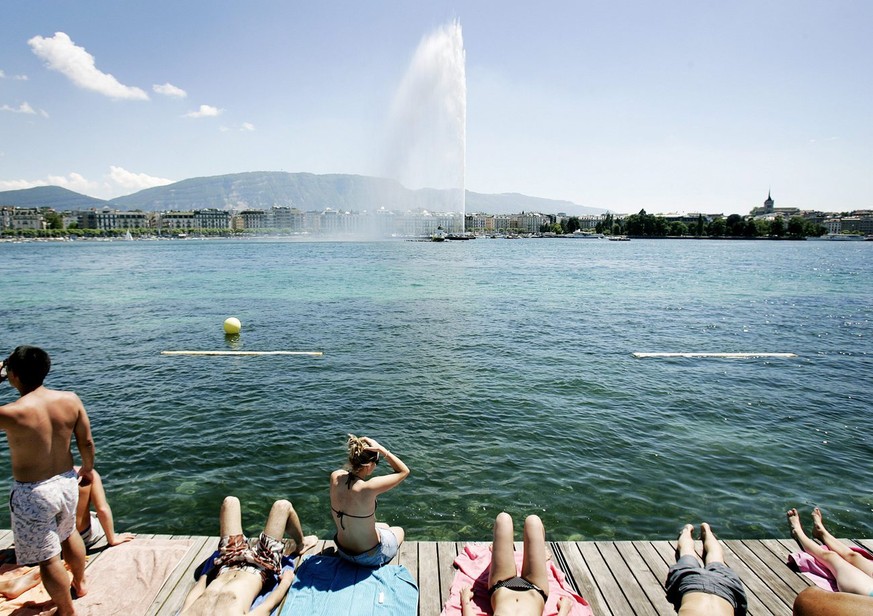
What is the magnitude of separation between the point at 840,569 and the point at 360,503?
5526 mm

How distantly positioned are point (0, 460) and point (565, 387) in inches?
562

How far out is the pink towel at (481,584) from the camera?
5.59m

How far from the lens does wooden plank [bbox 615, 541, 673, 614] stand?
5.94 metres

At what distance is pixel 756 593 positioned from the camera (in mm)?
6180

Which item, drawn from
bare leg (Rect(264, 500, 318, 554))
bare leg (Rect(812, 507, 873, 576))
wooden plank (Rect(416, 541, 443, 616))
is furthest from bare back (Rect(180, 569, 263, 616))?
bare leg (Rect(812, 507, 873, 576))

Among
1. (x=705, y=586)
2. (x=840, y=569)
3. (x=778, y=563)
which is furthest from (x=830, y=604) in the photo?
(x=778, y=563)

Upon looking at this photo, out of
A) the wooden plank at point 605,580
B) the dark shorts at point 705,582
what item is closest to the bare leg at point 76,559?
the wooden plank at point 605,580

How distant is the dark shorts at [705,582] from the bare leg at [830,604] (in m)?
0.82

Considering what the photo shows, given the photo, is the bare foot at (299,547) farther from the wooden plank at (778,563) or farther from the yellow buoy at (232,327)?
the yellow buoy at (232,327)

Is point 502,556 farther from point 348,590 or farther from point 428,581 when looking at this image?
point 348,590

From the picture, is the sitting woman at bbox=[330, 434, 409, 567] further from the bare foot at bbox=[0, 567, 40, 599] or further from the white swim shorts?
the bare foot at bbox=[0, 567, 40, 599]

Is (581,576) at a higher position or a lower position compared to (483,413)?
higher

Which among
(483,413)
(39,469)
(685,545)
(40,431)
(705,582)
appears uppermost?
(40,431)

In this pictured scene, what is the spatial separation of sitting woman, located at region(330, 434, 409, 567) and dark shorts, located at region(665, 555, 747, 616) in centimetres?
320
